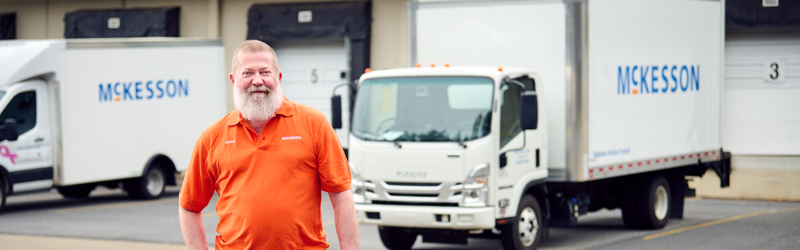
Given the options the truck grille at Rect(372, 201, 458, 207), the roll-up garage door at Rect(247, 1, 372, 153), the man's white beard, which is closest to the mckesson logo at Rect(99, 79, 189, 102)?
the roll-up garage door at Rect(247, 1, 372, 153)

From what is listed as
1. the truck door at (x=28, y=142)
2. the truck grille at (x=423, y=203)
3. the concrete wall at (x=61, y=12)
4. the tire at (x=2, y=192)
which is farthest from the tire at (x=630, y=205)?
the concrete wall at (x=61, y=12)

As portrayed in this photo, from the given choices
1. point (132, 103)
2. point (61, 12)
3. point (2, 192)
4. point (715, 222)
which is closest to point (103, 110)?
point (132, 103)

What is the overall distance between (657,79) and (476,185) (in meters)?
3.67

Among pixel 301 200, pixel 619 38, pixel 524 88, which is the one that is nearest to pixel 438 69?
pixel 524 88

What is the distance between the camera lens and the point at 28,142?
14.8 meters

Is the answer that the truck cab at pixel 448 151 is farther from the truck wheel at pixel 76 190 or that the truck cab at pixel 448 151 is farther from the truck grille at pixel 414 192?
the truck wheel at pixel 76 190

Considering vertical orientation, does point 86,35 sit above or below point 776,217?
above

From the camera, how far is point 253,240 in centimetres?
379

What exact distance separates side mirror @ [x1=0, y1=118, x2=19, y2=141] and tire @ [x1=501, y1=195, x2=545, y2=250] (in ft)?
25.7

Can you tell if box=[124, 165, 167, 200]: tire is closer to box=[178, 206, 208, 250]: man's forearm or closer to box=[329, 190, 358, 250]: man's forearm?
box=[178, 206, 208, 250]: man's forearm

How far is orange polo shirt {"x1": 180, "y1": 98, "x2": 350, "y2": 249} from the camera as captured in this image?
12.3 ft

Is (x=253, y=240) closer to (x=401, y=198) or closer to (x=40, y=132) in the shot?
(x=401, y=198)

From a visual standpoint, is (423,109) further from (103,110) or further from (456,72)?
(103,110)

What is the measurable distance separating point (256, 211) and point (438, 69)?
6534 mm
